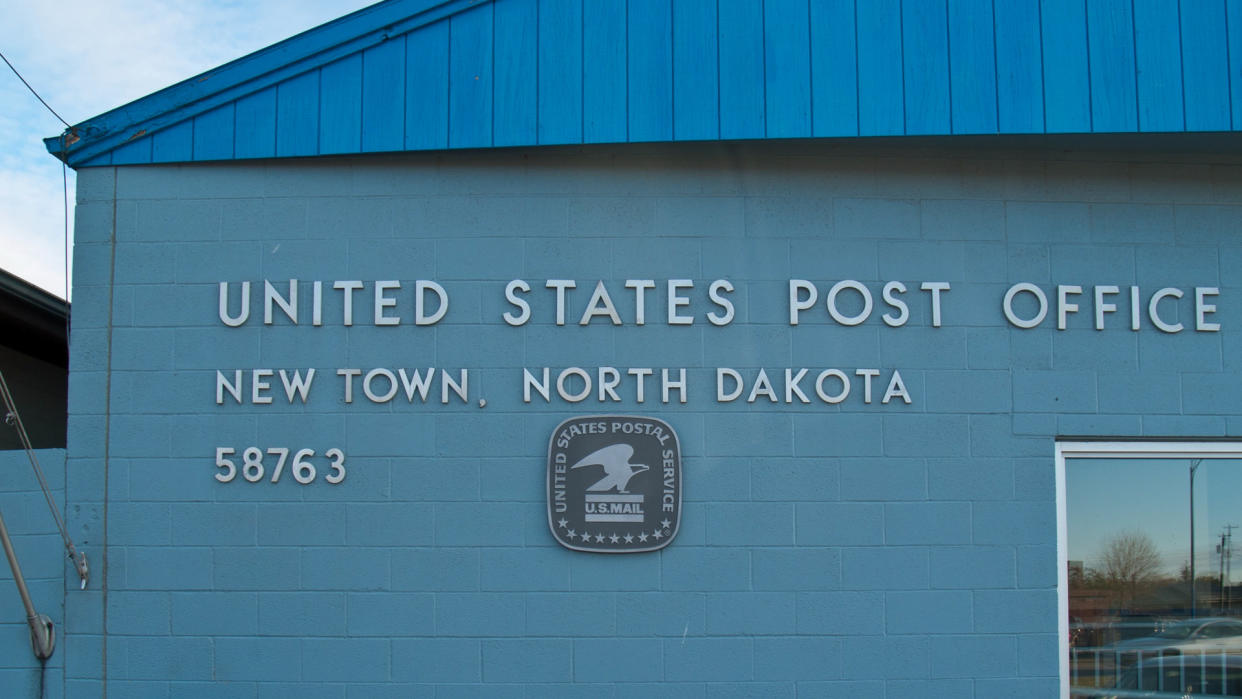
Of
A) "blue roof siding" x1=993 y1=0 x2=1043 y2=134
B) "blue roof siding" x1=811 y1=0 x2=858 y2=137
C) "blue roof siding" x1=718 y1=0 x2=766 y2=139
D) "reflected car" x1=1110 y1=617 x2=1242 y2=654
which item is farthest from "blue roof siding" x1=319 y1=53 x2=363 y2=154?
"reflected car" x1=1110 y1=617 x2=1242 y2=654

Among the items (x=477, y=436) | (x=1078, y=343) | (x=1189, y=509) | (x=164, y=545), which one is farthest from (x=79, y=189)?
(x=1189, y=509)

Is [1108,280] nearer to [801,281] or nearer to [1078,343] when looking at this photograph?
[1078,343]

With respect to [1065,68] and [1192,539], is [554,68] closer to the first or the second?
[1065,68]

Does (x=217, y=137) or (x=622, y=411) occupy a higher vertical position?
(x=217, y=137)

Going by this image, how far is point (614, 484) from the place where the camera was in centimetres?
544

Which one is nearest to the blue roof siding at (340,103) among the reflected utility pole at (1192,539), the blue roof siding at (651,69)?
the blue roof siding at (651,69)

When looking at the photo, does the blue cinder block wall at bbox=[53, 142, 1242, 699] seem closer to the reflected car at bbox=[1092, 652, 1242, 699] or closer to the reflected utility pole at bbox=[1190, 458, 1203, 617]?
the reflected utility pole at bbox=[1190, 458, 1203, 617]

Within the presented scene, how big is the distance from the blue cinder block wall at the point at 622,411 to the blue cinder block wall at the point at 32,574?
9cm

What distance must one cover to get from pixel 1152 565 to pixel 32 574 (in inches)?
222

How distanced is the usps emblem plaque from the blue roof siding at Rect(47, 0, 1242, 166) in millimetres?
1459

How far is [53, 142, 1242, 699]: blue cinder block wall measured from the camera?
542cm

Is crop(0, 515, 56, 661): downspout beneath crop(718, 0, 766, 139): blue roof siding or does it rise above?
beneath

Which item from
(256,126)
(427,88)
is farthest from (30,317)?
(427,88)

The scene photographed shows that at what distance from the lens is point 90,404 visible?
5543 mm
